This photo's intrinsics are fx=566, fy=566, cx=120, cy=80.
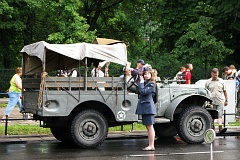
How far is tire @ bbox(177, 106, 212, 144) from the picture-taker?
47.1ft

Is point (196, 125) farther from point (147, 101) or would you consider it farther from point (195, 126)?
point (147, 101)

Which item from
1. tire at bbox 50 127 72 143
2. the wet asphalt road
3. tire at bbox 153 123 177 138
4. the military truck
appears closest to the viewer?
the wet asphalt road

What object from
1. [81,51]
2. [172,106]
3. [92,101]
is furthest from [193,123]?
[81,51]

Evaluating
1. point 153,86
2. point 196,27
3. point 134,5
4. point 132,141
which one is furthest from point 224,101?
point 134,5

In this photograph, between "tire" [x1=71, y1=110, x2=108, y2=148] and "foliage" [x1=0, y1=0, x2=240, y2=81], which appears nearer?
"tire" [x1=71, y1=110, x2=108, y2=148]

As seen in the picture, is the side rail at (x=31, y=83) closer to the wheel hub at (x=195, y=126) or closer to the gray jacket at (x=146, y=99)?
the gray jacket at (x=146, y=99)

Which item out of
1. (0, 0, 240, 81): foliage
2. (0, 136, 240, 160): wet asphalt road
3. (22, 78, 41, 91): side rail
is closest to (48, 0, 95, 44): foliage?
(0, 0, 240, 81): foliage

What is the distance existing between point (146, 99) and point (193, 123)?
6.55 ft

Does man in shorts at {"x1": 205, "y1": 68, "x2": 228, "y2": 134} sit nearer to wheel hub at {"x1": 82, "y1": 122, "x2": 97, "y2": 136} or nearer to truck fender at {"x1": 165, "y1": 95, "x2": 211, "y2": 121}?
truck fender at {"x1": 165, "y1": 95, "x2": 211, "y2": 121}

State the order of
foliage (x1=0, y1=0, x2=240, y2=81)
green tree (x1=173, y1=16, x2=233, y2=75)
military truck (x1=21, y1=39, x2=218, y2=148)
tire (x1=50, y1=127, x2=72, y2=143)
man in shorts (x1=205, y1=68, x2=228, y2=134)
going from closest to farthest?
military truck (x1=21, y1=39, x2=218, y2=148)
tire (x1=50, y1=127, x2=72, y2=143)
man in shorts (x1=205, y1=68, x2=228, y2=134)
green tree (x1=173, y1=16, x2=233, y2=75)
foliage (x1=0, y1=0, x2=240, y2=81)

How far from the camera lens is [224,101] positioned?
16.5 m

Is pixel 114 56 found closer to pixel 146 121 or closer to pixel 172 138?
pixel 146 121

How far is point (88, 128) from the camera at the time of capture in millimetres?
13523

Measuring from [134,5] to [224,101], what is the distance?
91.7 ft
